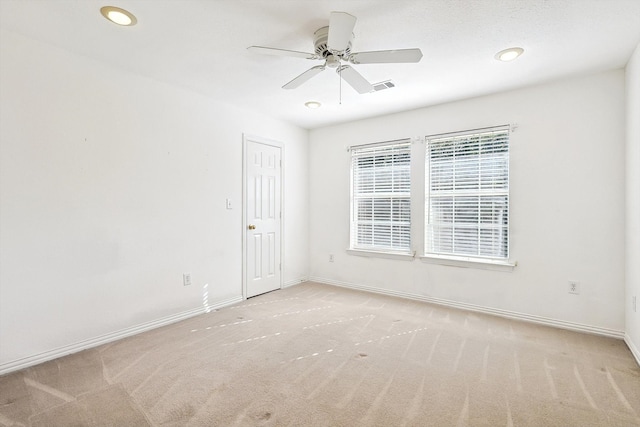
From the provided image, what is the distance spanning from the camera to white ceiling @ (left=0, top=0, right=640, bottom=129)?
2.01 m

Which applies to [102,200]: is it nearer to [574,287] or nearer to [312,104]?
[312,104]

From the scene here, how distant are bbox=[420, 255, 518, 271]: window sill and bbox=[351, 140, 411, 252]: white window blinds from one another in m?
0.36

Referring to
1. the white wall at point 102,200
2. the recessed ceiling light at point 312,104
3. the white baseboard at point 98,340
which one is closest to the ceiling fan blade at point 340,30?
the recessed ceiling light at point 312,104

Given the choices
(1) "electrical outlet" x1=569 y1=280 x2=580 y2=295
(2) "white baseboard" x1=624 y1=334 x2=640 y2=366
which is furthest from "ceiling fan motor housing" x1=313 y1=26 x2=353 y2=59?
(2) "white baseboard" x1=624 y1=334 x2=640 y2=366

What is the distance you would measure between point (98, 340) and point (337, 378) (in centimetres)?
214

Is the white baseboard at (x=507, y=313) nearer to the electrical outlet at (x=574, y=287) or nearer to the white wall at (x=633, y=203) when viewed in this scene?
the white wall at (x=633, y=203)

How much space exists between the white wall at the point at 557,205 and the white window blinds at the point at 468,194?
12 cm

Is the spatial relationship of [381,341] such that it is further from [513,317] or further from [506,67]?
[506,67]

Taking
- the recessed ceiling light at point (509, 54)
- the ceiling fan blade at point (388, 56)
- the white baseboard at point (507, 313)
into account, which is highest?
the recessed ceiling light at point (509, 54)

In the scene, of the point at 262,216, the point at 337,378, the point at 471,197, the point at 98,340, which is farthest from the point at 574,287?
the point at 98,340

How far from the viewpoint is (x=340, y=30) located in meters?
1.89

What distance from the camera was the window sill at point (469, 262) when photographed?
3396 millimetres

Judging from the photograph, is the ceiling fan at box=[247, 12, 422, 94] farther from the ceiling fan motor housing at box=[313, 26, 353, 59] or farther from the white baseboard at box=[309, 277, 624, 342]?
the white baseboard at box=[309, 277, 624, 342]

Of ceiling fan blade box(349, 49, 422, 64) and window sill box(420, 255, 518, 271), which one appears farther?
window sill box(420, 255, 518, 271)
